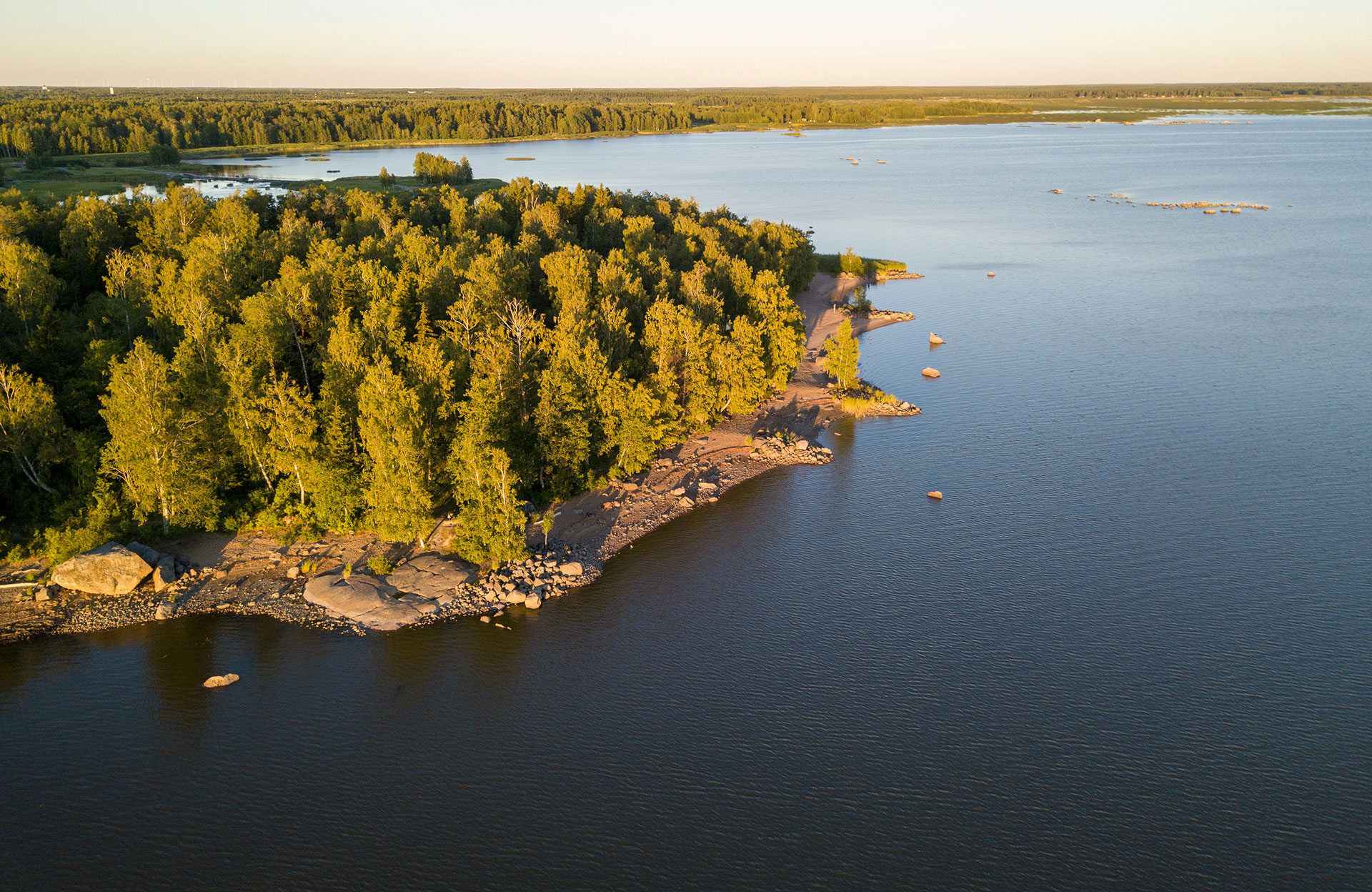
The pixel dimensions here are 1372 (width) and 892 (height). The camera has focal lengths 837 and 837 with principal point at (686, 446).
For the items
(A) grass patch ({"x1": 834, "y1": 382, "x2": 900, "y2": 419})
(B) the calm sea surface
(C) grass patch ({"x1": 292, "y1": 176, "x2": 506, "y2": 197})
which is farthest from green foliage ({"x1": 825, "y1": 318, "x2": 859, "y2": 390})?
(C) grass patch ({"x1": 292, "y1": 176, "x2": 506, "y2": 197})

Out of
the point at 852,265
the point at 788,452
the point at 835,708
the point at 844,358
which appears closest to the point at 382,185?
the point at 852,265

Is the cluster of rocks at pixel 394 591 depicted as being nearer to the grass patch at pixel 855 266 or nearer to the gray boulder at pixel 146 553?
the gray boulder at pixel 146 553

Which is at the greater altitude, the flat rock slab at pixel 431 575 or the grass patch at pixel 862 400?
the grass patch at pixel 862 400

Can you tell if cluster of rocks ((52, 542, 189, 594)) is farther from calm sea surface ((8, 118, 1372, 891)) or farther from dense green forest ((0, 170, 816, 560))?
calm sea surface ((8, 118, 1372, 891))

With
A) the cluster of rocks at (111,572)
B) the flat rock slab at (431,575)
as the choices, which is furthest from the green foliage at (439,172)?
the flat rock slab at (431,575)

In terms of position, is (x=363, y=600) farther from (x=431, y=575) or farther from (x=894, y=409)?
(x=894, y=409)
